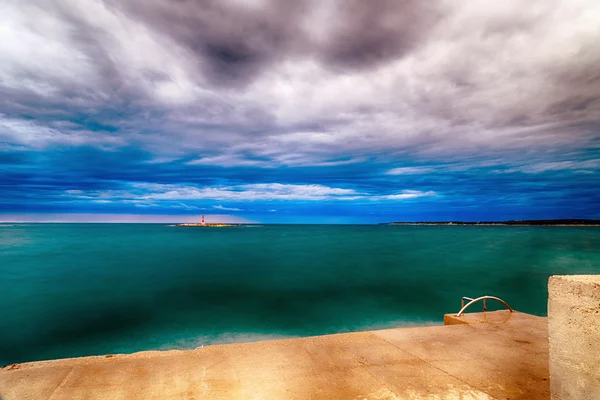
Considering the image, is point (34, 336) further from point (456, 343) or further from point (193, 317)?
point (456, 343)

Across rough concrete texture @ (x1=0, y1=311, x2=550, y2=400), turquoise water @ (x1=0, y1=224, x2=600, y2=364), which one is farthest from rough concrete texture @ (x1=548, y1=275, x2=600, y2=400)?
turquoise water @ (x1=0, y1=224, x2=600, y2=364)

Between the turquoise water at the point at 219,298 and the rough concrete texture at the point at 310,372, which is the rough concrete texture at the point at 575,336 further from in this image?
the turquoise water at the point at 219,298

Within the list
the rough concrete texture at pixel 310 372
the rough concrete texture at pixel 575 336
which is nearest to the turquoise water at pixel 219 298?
the rough concrete texture at pixel 310 372

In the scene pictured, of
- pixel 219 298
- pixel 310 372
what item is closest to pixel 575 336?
pixel 310 372

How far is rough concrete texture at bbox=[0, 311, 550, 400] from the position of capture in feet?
14.2

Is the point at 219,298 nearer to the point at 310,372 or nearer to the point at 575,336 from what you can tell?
the point at 310,372

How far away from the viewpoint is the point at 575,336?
3111 mm

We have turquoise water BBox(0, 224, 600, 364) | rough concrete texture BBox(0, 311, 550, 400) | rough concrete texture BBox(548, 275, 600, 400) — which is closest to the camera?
rough concrete texture BBox(548, 275, 600, 400)

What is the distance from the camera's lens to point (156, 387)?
4.46 meters

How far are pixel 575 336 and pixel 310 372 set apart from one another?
3.33m

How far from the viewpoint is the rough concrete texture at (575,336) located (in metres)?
2.97

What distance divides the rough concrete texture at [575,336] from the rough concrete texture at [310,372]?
4.48ft

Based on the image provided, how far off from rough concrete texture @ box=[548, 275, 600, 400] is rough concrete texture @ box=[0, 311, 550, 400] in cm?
137

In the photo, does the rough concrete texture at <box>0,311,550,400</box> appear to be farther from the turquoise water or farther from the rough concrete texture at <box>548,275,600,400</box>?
the turquoise water
